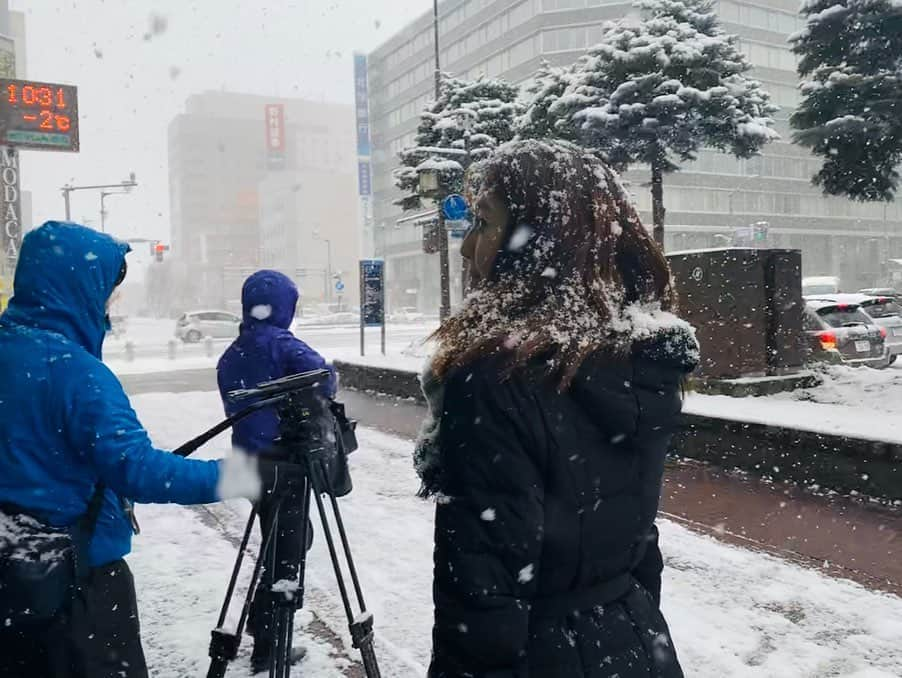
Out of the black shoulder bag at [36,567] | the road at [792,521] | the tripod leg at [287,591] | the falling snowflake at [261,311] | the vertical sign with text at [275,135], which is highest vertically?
the vertical sign with text at [275,135]

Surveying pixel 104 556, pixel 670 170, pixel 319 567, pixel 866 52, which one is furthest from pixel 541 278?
pixel 670 170

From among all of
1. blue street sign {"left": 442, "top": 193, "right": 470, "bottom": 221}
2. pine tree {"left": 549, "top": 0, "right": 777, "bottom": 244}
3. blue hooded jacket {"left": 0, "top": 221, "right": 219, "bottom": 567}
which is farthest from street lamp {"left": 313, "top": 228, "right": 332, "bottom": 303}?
blue hooded jacket {"left": 0, "top": 221, "right": 219, "bottom": 567}

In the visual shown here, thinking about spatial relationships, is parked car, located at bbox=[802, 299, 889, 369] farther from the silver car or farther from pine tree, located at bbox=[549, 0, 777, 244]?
pine tree, located at bbox=[549, 0, 777, 244]

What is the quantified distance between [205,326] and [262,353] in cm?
3507

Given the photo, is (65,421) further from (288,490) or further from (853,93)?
(853,93)

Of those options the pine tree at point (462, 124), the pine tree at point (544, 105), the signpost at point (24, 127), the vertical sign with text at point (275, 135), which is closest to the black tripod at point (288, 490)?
the signpost at point (24, 127)

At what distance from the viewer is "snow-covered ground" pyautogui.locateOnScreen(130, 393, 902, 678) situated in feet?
12.2

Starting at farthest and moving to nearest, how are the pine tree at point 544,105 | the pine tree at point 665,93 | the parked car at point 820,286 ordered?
the parked car at point 820,286 < the pine tree at point 544,105 < the pine tree at point 665,93

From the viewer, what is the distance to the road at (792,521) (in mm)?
4945

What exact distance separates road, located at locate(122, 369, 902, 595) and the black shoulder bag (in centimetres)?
441

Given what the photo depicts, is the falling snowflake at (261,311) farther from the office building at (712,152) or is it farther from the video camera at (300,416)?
the office building at (712,152)

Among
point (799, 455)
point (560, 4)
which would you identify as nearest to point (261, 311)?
point (799, 455)

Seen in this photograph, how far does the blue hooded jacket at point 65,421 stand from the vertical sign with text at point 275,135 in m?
126

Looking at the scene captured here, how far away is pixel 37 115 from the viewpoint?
42.6 ft
